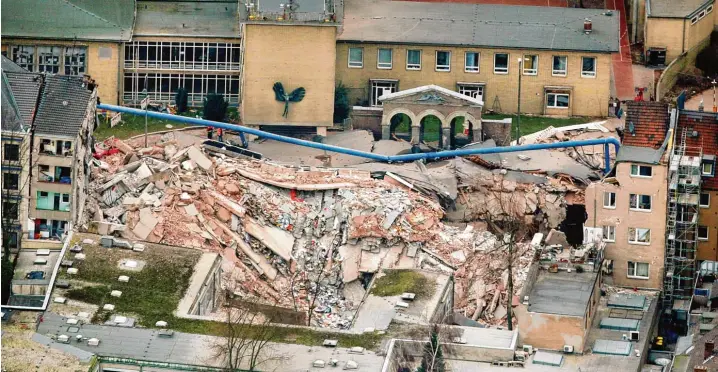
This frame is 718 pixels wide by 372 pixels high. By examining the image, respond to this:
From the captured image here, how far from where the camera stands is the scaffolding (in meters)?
193

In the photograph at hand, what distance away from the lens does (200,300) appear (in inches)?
7264

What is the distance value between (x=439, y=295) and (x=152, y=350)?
699 inches

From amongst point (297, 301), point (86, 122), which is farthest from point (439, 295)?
point (86, 122)

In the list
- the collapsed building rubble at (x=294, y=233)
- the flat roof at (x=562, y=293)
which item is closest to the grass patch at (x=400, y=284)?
the collapsed building rubble at (x=294, y=233)

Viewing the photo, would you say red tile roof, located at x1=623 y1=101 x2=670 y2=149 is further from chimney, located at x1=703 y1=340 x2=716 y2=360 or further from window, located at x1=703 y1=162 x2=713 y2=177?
chimney, located at x1=703 y1=340 x2=716 y2=360

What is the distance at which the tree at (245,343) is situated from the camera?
17412 centimetres

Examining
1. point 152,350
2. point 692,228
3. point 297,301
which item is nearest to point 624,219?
point 692,228

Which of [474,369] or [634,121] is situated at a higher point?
[634,121]

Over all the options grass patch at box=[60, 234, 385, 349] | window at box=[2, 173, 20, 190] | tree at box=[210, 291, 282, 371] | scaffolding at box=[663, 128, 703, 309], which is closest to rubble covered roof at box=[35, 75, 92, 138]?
window at box=[2, 173, 20, 190]

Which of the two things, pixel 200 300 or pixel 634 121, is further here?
pixel 634 121

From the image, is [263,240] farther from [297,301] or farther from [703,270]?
[703,270]

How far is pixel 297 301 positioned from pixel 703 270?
22.3 meters

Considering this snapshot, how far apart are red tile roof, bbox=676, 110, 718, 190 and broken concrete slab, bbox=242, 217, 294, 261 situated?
2217 centimetres

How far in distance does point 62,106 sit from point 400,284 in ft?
67.5
